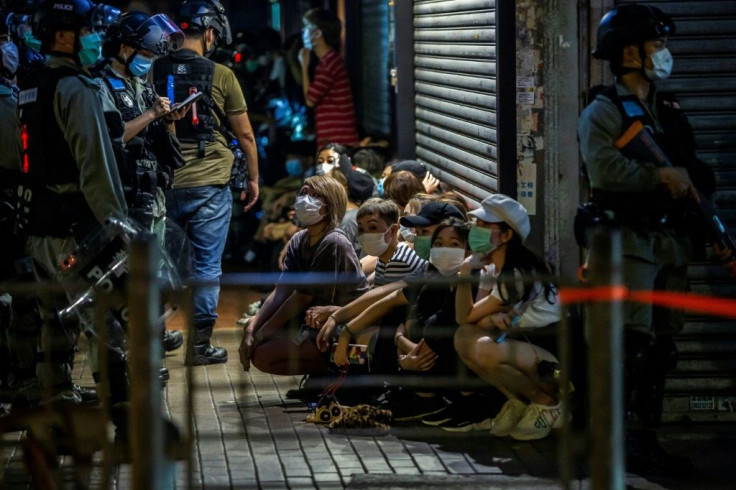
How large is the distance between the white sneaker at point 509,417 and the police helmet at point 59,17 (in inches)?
112

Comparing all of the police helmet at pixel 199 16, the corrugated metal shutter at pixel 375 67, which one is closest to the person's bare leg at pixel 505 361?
the police helmet at pixel 199 16

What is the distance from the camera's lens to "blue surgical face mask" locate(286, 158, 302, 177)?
41.7ft

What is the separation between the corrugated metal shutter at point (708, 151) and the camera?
7.13 meters

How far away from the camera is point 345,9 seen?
47.8 feet

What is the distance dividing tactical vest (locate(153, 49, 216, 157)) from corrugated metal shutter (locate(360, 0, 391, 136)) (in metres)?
3.60

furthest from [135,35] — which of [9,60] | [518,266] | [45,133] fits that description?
[518,266]

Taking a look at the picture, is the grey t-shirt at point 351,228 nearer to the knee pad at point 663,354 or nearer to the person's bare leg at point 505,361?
the person's bare leg at point 505,361

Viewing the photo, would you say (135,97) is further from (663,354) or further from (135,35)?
(663,354)

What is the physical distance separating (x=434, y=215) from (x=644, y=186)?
138 centimetres

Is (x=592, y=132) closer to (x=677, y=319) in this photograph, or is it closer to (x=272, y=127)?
(x=677, y=319)

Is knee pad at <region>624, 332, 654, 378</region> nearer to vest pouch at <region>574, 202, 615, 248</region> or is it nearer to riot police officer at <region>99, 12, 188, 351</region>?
vest pouch at <region>574, 202, 615, 248</region>

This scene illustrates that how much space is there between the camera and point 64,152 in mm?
7074

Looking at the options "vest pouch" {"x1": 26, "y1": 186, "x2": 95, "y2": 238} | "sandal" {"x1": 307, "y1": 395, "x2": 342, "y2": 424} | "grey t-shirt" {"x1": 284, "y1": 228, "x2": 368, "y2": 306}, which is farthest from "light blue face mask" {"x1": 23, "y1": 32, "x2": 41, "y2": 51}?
"sandal" {"x1": 307, "y1": 395, "x2": 342, "y2": 424}

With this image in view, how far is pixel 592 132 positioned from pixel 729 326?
150 cm
